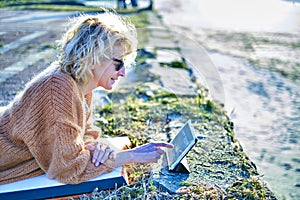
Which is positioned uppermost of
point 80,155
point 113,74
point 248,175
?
point 113,74

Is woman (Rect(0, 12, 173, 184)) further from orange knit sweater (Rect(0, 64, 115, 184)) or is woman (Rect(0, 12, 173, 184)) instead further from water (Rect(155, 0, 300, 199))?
water (Rect(155, 0, 300, 199))

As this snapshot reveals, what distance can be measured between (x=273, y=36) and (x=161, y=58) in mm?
2687

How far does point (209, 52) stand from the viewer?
22.7ft

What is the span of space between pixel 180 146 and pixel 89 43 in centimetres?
91

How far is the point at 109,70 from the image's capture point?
8.14 feet

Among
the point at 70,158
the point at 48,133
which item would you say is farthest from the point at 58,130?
the point at 70,158

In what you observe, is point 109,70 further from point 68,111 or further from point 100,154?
point 100,154

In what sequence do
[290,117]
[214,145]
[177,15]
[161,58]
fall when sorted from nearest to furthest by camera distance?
[214,145] < [290,117] < [161,58] < [177,15]

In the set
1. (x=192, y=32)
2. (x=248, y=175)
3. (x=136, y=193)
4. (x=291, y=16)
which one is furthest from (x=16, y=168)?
(x=291, y=16)

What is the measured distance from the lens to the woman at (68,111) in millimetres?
2387

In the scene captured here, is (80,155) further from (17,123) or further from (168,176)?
(168,176)

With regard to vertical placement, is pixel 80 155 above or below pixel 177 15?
below

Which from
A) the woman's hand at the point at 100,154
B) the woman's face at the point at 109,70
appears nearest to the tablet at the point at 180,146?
the woman's hand at the point at 100,154

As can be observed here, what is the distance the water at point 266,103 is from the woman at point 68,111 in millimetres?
1376
